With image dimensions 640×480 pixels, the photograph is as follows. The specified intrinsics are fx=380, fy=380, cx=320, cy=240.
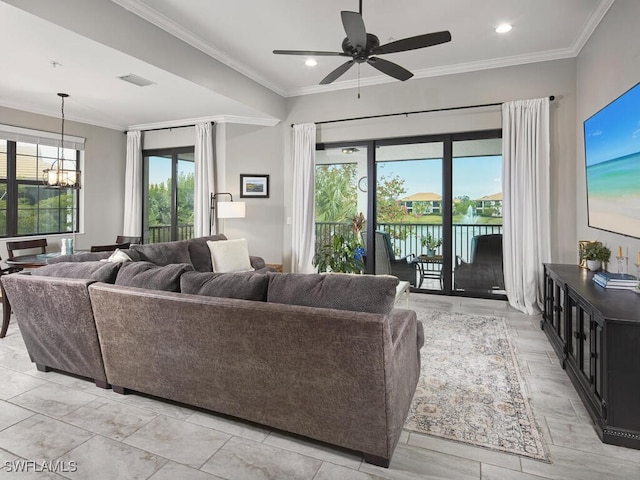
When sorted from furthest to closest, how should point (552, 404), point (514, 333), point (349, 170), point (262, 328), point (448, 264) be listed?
point (349, 170) → point (448, 264) → point (514, 333) → point (552, 404) → point (262, 328)

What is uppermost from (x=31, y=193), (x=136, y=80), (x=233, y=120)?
(x=233, y=120)

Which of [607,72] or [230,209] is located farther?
[230,209]

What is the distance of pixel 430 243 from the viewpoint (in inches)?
212

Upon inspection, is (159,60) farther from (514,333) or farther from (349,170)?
(514,333)

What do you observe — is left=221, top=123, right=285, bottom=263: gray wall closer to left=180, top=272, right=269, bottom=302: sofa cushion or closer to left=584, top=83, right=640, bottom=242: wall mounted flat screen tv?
left=180, top=272, right=269, bottom=302: sofa cushion

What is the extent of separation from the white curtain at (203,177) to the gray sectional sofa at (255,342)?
12.0ft

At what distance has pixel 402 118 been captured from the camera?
5.30 meters

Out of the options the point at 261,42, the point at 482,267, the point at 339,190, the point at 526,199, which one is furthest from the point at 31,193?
the point at 526,199

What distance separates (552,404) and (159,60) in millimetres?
4469

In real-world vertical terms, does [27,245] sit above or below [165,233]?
below

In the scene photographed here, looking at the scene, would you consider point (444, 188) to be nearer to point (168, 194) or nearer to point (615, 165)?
point (615, 165)

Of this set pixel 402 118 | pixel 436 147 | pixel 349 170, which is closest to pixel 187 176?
pixel 349 170

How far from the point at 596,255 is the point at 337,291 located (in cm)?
280

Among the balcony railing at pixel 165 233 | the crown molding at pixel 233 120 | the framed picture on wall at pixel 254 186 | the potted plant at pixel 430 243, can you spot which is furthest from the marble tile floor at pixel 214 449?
the crown molding at pixel 233 120
